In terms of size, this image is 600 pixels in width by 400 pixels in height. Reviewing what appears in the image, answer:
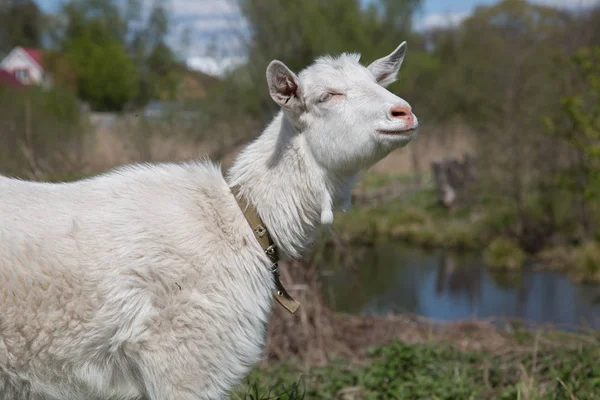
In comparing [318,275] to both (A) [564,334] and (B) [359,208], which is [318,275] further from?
(B) [359,208]

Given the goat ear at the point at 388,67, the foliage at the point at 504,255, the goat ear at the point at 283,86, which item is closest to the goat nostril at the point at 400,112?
the goat ear at the point at 283,86

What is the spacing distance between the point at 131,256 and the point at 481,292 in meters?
10.6

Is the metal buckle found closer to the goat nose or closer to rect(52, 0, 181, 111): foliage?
the goat nose

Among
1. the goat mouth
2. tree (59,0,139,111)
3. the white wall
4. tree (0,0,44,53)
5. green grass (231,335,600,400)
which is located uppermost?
the goat mouth

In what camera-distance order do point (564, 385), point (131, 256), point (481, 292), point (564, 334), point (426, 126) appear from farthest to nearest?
point (426, 126) < point (481, 292) < point (564, 334) < point (564, 385) < point (131, 256)

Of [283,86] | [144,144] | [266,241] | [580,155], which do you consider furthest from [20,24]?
[266,241]

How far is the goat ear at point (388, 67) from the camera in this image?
4219mm

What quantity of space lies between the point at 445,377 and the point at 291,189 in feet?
7.43

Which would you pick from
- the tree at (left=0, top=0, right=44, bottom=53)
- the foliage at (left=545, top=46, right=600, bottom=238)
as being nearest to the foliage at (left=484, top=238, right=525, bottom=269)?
the foliage at (left=545, top=46, right=600, bottom=238)

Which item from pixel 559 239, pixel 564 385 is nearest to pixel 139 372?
pixel 564 385

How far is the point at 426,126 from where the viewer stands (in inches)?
1040

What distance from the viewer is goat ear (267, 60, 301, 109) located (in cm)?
370

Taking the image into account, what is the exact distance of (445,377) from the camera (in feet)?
17.5

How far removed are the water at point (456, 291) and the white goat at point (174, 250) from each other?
5.27 meters
